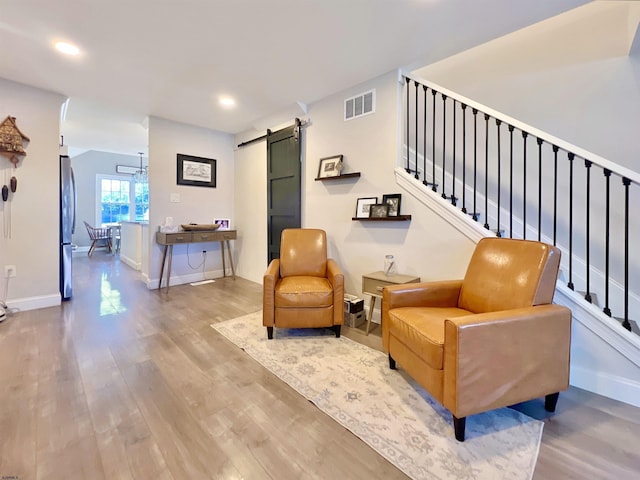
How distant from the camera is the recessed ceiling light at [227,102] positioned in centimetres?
334

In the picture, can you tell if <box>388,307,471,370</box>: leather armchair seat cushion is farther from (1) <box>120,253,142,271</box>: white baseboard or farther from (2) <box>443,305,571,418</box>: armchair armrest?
(1) <box>120,253,142,271</box>: white baseboard

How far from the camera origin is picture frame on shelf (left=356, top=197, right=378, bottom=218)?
2826 mm

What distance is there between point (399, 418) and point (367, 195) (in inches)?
79.0

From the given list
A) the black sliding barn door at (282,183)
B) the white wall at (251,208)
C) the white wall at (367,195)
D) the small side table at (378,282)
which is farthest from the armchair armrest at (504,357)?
the white wall at (251,208)

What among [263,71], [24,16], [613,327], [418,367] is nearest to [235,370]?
[418,367]

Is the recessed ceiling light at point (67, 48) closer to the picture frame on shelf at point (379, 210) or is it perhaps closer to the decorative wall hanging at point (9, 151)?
the decorative wall hanging at point (9, 151)

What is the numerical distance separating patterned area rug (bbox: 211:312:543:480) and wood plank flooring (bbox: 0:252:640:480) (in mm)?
69

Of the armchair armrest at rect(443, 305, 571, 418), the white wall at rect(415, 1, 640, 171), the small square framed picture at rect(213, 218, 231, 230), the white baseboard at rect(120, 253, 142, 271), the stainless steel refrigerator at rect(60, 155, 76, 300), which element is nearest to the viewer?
the armchair armrest at rect(443, 305, 571, 418)

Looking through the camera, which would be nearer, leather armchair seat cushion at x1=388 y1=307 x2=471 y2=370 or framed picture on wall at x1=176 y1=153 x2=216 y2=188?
leather armchair seat cushion at x1=388 y1=307 x2=471 y2=370

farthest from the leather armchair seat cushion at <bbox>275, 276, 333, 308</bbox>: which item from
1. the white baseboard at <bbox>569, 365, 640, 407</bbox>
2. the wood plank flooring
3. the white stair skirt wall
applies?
the white baseboard at <bbox>569, 365, 640, 407</bbox>

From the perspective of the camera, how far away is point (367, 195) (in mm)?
2889

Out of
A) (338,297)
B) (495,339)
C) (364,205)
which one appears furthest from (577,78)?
(338,297)

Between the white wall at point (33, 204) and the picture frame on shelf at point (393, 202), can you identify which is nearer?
the picture frame on shelf at point (393, 202)

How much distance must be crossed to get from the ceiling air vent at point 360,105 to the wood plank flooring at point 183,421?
2255 millimetres
